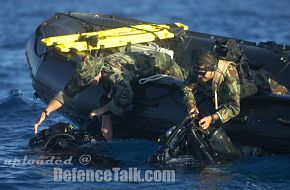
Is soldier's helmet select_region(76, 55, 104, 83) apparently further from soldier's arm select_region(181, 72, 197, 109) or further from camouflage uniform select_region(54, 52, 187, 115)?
soldier's arm select_region(181, 72, 197, 109)

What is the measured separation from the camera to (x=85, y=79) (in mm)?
11789

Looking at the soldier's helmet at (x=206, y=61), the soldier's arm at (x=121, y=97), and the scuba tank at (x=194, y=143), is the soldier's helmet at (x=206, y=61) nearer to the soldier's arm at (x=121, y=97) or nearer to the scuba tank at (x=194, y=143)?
the scuba tank at (x=194, y=143)

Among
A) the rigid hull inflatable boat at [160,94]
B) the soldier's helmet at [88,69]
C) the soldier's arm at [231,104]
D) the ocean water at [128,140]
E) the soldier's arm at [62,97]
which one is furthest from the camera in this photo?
the soldier's arm at [62,97]

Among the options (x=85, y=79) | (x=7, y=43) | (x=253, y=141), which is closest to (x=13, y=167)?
(x=85, y=79)

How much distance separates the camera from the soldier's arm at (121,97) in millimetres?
11797

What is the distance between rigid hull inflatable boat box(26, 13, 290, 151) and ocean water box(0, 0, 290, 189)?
0.88 feet

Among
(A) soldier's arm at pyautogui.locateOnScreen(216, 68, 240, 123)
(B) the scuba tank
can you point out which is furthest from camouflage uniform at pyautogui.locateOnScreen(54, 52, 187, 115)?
(A) soldier's arm at pyautogui.locateOnScreen(216, 68, 240, 123)

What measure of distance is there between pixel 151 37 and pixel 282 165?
384cm

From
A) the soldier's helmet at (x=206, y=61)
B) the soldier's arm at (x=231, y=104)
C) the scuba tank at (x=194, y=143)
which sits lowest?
the scuba tank at (x=194, y=143)

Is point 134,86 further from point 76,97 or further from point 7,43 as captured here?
point 7,43

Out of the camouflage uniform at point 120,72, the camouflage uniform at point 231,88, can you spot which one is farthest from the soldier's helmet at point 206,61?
the camouflage uniform at point 120,72

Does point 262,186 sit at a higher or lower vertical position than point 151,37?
lower

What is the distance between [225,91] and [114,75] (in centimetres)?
163

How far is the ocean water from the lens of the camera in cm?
1049
